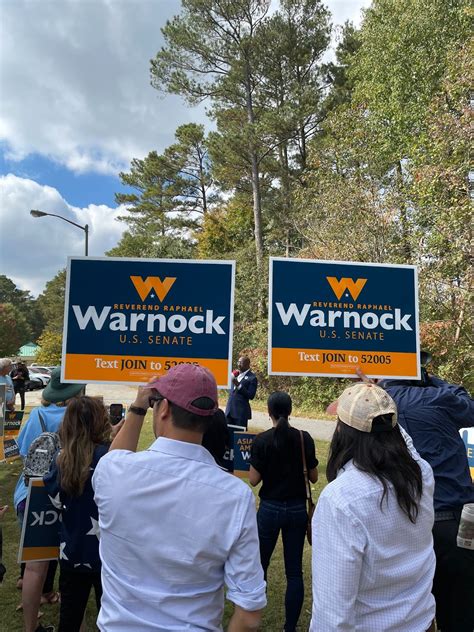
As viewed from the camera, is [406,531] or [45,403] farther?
[45,403]

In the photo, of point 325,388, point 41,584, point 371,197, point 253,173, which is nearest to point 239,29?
point 253,173

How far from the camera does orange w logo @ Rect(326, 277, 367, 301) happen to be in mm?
3371

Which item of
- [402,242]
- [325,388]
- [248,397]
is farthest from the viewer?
[325,388]

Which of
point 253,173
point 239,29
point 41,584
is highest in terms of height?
point 239,29

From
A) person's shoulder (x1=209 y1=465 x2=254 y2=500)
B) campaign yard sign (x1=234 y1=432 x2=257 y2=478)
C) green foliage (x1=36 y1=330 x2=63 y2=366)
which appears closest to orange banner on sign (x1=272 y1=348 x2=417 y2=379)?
campaign yard sign (x1=234 y1=432 x2=257 y2=478)

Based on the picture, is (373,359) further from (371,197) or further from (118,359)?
(371,197)

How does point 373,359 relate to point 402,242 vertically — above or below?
below

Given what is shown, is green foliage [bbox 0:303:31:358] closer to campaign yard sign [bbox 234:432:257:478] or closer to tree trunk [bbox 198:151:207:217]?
tree trunk [bbox 198:151:207:217]

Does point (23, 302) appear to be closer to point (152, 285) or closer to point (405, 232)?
point (405, 232)

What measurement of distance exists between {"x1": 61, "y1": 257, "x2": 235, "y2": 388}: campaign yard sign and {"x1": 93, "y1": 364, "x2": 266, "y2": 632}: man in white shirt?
1.64 m

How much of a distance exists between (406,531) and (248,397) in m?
6.78

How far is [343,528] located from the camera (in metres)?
1.50

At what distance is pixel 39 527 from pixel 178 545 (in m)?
1.80

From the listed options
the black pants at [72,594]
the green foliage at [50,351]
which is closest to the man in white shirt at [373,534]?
the black pants at [72,594]
